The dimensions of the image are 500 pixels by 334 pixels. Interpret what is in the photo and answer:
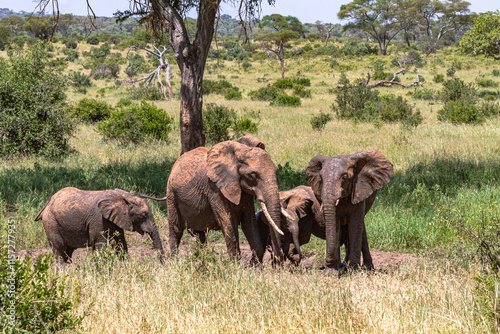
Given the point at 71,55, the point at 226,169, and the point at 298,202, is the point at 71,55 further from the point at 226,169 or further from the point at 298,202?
the point at 226,169

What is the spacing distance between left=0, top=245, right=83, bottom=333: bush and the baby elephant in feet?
6.22

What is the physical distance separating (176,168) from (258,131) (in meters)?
8.97

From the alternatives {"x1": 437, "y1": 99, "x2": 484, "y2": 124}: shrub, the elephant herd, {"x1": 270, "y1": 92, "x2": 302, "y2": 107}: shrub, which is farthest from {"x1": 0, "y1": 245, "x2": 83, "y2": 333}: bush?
{"x1": 270, "y1": 92, "x2": 302, "y2": 107}: shrub

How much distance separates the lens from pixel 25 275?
11.5ft

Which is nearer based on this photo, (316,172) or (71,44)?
(316,172)

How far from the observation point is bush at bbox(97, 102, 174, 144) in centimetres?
1340

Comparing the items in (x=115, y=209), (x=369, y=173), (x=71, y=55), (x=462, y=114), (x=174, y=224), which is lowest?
(x=174, y=224)

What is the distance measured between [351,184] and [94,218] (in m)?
2.92

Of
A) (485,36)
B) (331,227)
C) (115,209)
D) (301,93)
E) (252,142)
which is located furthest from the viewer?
(301,93)

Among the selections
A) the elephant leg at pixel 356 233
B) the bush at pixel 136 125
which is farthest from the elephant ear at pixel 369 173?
the bush at pixel 136 125

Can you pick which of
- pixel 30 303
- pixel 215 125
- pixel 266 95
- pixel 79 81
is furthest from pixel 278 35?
pixel 30 303

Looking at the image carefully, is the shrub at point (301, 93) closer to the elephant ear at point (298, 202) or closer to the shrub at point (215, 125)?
the shrub at point (215, 125)

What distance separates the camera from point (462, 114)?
14914mm

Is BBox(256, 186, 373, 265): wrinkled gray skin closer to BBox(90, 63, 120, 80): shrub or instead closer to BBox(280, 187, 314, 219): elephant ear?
BBox(280, 187, 314, 219): elephant ear
